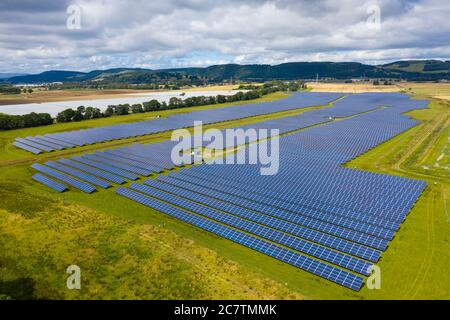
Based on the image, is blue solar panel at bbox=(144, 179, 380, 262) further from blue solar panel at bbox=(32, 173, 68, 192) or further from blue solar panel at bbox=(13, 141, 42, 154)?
blue solar panel at bbox=(13, 141, 42, 154)

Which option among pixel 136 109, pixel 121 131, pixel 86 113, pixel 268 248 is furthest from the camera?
pixel 136 109

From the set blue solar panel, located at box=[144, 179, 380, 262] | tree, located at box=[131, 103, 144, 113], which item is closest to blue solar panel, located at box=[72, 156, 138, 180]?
blue solar panel, located at box=[144, 179, 380, 262]

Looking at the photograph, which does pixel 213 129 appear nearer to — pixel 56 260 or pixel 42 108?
pixel 56 260

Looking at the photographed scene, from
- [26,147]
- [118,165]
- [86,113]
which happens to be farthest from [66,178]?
[86,113]

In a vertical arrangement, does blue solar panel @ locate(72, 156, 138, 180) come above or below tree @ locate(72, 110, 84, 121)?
below

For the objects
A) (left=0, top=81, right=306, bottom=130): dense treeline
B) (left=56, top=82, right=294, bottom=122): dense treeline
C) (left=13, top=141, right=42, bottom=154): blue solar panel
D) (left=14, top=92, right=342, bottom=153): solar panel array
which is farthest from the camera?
(left=56, top=82, right=294, bottom=122): dense treeline

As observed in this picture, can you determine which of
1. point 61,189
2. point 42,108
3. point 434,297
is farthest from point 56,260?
point 42,108

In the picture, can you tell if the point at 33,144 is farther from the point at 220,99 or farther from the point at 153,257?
the point at 220,99
